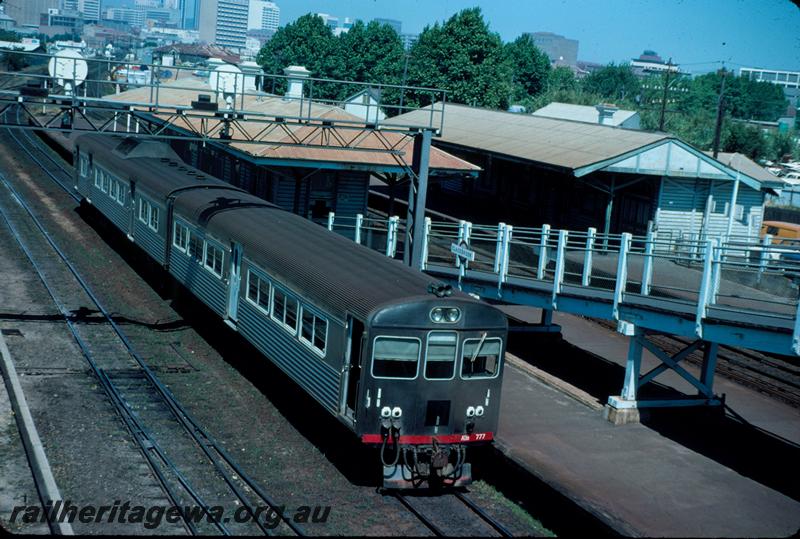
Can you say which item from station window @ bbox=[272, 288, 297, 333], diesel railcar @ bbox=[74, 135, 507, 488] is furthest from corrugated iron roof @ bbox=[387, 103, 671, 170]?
station window @ bbox=[272, 288, 297, 333]

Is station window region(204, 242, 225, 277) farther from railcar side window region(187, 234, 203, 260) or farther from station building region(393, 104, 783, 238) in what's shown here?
station building region(393, 104, 783, 238)

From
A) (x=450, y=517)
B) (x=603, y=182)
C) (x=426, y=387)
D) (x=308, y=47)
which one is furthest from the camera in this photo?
(x=308, y=47)

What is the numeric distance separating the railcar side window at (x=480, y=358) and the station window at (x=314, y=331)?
2054mm

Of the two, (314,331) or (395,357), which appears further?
(314,331)

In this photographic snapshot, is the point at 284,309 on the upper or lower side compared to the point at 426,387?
upper

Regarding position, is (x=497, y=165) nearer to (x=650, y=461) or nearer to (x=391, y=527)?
(x=650, y=461)

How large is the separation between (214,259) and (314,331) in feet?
A: 17.7

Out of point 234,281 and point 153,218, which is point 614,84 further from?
point 234,281

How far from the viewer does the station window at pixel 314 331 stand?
1332cm

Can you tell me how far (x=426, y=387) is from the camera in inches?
481

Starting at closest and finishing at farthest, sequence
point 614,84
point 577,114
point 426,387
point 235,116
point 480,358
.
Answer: point 426,387 → point 480,358 → point 235,116 → point 577,114 → point 614,84

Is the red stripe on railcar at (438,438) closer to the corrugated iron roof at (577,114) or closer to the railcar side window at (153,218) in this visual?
the railcar side window at (153,218)

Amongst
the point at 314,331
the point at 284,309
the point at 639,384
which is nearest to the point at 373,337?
the point at 314,331

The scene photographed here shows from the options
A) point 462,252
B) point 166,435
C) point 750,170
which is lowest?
point 166,435
